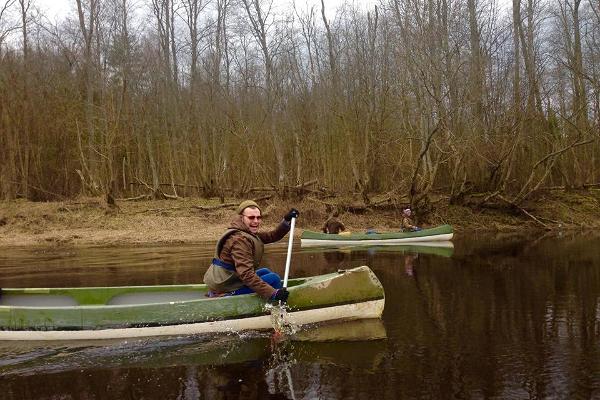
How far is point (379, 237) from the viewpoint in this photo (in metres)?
17.2

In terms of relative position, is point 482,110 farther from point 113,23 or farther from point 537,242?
point 113,23

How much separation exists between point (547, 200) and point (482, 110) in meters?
5.74

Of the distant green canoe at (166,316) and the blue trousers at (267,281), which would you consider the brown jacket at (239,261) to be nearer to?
the blue trousers at (267,281)

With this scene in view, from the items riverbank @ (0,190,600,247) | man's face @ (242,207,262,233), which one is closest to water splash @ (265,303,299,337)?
man's face @ (242,207,262,233)

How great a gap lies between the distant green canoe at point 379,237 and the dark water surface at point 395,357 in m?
6.95

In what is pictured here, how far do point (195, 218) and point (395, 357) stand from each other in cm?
1732

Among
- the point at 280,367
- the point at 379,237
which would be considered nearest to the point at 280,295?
the point at 280,367

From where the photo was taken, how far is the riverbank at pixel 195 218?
19578mm

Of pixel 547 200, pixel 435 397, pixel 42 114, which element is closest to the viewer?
pixel 435 397

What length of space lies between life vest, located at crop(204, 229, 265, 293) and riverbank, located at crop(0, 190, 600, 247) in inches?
477

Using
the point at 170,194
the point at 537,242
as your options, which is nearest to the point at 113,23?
the point at 170,194

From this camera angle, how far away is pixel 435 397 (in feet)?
14.9

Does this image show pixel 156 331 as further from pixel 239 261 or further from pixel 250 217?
pixel 250 217

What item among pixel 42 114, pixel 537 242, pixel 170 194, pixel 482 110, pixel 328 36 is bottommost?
pixel 537 242
